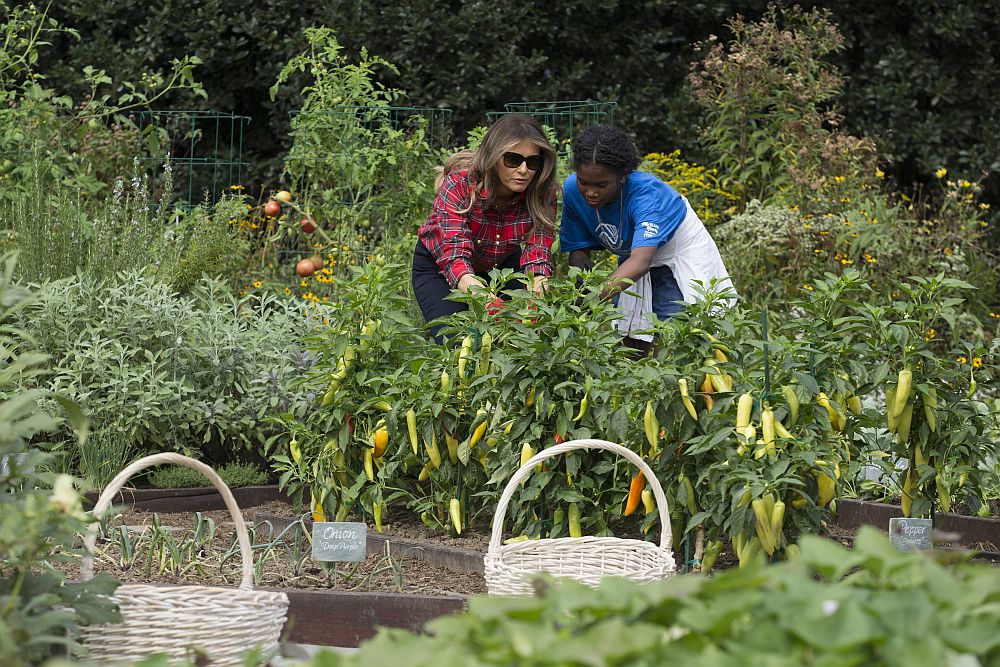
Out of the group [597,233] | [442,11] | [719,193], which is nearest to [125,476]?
[597,233]

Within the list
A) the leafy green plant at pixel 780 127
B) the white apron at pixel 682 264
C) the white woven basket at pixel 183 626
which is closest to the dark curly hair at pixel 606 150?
the white apron at pixel 682 264

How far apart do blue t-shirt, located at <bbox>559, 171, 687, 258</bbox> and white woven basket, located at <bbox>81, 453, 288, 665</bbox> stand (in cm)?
198

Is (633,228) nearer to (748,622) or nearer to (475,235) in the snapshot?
(475,235)

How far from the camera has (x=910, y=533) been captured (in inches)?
108

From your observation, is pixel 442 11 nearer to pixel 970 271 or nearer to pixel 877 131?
pixel 877 131

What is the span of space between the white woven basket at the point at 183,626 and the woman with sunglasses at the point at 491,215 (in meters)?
1.58

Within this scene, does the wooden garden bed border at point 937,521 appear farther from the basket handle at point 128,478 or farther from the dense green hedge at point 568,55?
the dense green hedge at point 568,55

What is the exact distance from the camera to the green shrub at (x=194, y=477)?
13.1 ft

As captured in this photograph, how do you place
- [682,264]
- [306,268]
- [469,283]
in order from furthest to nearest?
[306,268]
[682,264]
[469,283]

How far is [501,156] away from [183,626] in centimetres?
203

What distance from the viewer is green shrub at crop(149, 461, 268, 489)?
4.00 metres

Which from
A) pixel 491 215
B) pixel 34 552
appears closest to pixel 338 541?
pixel 34 552

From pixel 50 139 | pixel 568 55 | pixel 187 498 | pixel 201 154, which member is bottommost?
pixel 187 498

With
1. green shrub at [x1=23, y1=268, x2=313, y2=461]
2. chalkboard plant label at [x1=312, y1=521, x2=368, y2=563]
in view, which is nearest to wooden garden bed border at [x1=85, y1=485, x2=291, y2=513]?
green shrub at [x1=23, y1=268, x2=313, y2=461]
